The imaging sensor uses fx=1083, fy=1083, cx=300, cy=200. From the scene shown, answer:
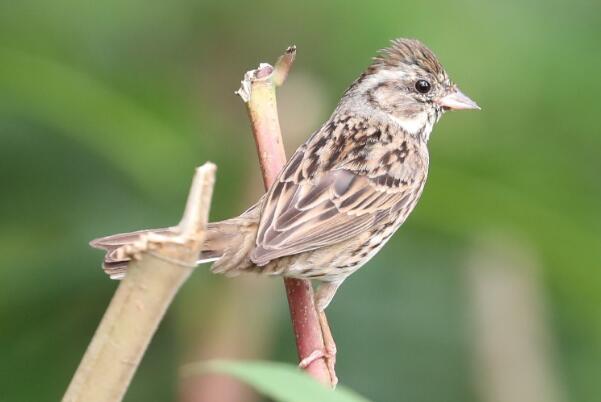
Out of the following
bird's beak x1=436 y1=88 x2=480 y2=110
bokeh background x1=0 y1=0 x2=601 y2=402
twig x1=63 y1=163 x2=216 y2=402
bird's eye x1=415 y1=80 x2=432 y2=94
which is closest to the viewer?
twig x1=63 y1=163 x2=216 y2=402

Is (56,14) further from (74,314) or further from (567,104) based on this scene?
(567,104)

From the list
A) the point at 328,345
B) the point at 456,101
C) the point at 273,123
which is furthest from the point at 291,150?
the point at 273,123

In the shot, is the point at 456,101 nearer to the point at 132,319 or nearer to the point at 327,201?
the point at 327,201

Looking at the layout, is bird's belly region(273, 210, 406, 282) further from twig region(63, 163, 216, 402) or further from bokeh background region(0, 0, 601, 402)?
twig region(63, 163, 216, 402)

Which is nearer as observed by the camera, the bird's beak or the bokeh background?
the bokeh background

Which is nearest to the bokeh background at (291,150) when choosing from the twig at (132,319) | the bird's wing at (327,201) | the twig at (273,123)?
the bird's wing at (327,201)

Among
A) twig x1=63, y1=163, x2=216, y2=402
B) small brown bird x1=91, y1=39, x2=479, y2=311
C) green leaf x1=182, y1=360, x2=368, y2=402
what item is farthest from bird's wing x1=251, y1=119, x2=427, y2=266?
green leaf x1=182, y1=360, x2=368, y2=402

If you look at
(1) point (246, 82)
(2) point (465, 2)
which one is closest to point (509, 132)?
(2) point (465, 2)
